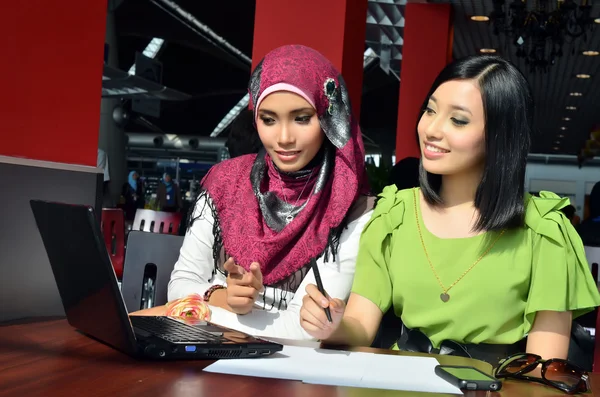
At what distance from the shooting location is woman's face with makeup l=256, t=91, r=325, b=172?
1.88 metres

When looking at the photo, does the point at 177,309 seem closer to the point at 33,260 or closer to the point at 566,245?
the point at 33,260

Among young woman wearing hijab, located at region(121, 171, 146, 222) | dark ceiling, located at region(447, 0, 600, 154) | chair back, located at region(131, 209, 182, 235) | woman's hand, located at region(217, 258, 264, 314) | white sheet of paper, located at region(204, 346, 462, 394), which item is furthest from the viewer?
young woman wearing hijab, located at region(121, 171, 146, 222)

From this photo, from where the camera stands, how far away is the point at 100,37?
2348mm

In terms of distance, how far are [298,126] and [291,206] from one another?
230 millimetres

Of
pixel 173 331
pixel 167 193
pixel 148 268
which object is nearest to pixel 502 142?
pixel 173 331

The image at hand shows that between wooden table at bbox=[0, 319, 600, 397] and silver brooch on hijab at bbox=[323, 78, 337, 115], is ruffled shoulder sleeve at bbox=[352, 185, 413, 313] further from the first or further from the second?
wooden table at bbox=[0, 319, 600, 397]

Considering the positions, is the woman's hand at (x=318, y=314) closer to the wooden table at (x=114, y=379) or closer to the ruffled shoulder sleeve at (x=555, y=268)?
the wooden table at (x=114, y=379)

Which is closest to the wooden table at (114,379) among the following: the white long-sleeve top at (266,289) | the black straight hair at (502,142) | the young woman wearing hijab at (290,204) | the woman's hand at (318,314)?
the woman's hand at (318,314)

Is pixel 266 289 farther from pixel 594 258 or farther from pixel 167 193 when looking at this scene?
pixel 167 193

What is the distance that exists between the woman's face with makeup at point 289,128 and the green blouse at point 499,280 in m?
0.40

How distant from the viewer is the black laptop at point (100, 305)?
3.40 feet

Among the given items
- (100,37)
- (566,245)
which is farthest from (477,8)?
(566,245)

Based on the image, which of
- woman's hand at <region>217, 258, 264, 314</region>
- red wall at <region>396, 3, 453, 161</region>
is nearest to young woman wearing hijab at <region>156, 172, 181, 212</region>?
red wall at <region>396, 3, 453, 161</region>

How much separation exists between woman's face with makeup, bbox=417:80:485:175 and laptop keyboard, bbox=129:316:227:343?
615 millimetres
